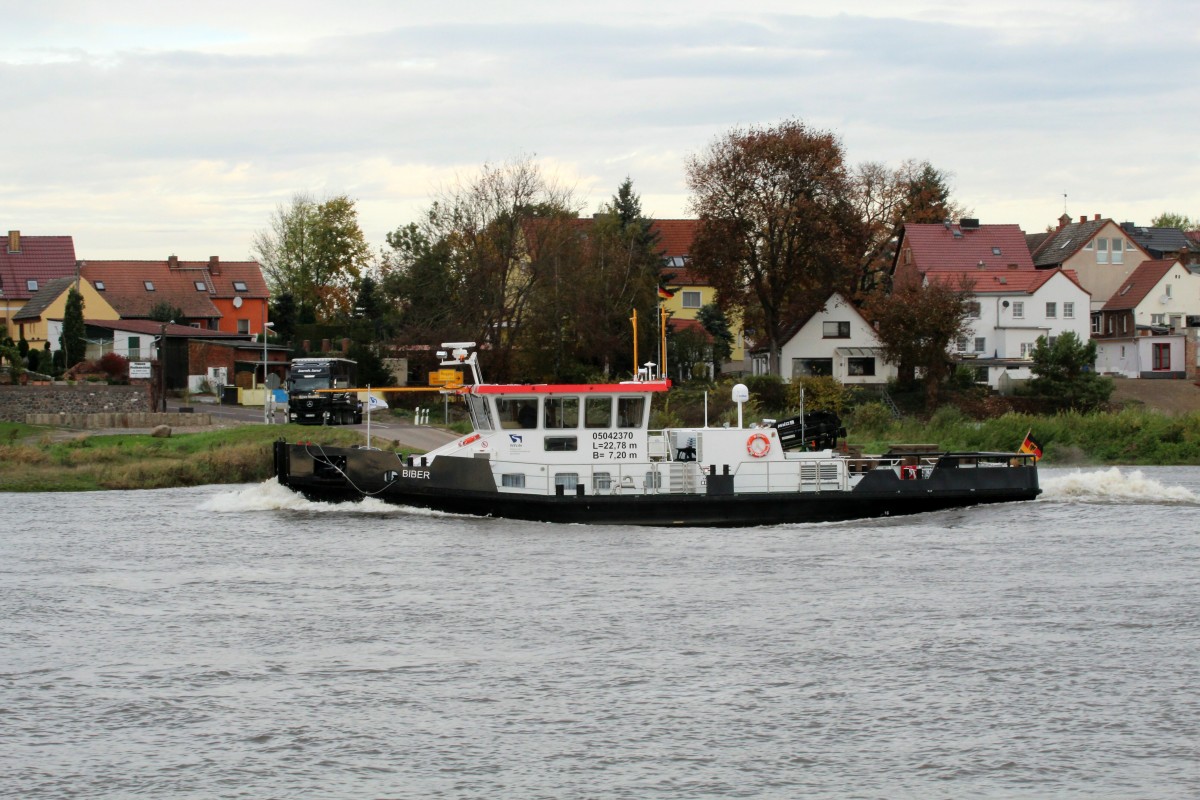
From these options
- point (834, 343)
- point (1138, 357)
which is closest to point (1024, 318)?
point (1138, 357)

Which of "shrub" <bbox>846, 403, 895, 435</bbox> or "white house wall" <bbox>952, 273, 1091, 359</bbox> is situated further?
"white house wall" <bbox>952, 273, 1091, 359</bbox>

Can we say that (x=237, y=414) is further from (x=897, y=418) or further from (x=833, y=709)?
(x=833, y=709)

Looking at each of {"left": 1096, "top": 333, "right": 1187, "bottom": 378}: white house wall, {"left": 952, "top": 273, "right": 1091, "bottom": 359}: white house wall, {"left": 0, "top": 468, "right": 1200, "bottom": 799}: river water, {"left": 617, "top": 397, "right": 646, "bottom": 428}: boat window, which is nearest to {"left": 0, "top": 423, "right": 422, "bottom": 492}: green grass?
{"left": 0, "top": 468, "right": 1200, "bottom": 799}: river water

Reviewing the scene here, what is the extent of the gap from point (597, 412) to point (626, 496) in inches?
72.6

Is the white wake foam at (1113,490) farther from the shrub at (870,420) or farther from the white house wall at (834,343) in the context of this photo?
the white house wall at (834,343)

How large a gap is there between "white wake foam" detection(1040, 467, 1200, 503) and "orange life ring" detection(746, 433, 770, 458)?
23.8ft

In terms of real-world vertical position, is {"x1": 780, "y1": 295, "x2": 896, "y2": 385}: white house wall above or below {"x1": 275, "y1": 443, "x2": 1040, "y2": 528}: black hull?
above

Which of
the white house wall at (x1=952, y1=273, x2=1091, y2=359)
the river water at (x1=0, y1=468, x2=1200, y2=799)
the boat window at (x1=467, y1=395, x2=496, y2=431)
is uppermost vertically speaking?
the white house wall at (x1=952, y1=273, x2=1091, y2=359)

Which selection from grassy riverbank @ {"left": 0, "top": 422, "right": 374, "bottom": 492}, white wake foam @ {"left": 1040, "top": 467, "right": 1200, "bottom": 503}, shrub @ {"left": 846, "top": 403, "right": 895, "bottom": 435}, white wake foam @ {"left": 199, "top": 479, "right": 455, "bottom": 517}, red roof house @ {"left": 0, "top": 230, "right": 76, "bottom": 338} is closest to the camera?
white wake foam @ {"left": 199, "top": 479, "right": 455, "bottom": 517}

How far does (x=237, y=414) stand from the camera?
2282 inches

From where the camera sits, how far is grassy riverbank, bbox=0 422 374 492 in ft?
132

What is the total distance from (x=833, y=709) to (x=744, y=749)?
1.76m

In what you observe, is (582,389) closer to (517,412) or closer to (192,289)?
(517,412)

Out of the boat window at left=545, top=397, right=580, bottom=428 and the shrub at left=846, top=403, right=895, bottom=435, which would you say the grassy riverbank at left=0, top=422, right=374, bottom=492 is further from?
the shrub at left=846, top=403, right=895, bottom=435
